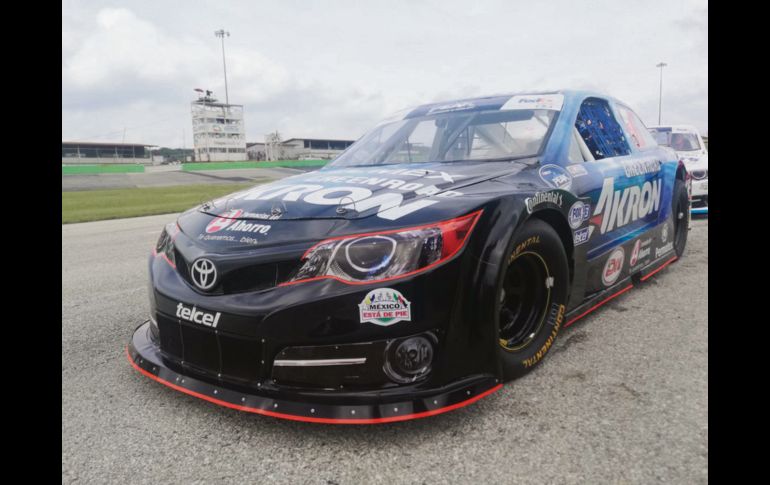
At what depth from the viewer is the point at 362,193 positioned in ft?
7.40

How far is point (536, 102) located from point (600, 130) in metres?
0.55

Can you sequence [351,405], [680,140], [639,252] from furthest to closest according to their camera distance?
1. [680,140]
2. [639,252]
3. [351,405]

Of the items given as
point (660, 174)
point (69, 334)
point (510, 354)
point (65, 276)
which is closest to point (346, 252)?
point (510, 354)

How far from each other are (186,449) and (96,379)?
3.04 ft

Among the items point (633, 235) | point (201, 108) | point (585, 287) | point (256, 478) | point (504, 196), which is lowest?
point (256, 478)

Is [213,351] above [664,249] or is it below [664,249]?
below

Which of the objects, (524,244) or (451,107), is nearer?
(524,244)

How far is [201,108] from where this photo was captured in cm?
8250

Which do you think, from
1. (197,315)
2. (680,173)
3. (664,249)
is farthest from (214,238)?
(680,173)

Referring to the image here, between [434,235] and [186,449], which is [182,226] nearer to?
[186,449]

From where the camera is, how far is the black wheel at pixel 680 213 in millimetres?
4301

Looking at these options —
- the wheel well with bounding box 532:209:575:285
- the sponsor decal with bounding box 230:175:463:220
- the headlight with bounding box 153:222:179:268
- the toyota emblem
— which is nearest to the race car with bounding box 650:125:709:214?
the wheel well with bounding box 532:209:575:285

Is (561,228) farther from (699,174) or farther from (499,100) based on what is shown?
(699,174)

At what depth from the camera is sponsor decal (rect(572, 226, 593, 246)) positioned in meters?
2.60
